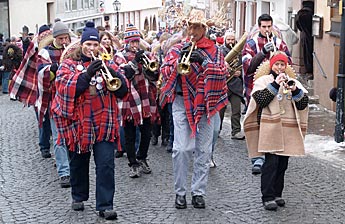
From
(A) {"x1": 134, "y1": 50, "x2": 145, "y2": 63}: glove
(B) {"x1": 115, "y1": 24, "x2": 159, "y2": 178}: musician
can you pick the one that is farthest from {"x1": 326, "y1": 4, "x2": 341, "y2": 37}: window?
→ (A) {"x1": 134, "y1": 50, "x2": 145, "y2": 63}: glove

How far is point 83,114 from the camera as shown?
6.85m

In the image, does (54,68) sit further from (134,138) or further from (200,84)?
(200,84)

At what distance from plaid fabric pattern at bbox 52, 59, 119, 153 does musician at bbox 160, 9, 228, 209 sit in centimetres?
73

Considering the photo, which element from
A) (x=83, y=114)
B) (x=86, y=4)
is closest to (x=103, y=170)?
(x=83, y=114)

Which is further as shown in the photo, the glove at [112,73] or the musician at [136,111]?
the musician at [136,111]

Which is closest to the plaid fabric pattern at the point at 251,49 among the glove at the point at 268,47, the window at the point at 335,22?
the glove at the point at 268,47

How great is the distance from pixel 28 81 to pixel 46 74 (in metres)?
1.40

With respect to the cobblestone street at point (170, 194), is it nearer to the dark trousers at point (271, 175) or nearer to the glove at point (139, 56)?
the dark trousers at point (271, 175)

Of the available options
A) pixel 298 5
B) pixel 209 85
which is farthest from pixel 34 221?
pixel 298 5

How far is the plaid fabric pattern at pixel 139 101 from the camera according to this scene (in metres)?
8.99

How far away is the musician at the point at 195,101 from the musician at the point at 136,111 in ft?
5.12

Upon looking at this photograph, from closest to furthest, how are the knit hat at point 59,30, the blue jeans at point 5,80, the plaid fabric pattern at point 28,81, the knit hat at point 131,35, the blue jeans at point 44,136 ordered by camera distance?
the knit hat at point 59,30 → the knit hat at point 131,35 → the plaid fabric pattern at point 28,81 → the blue jeans at point 44,136 → the blue jeans at point 5,80

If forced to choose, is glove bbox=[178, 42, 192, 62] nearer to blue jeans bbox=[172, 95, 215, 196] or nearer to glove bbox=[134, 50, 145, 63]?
blue jeans bbox=[172, 95, 215, 196]

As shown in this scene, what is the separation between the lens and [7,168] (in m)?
9.68
